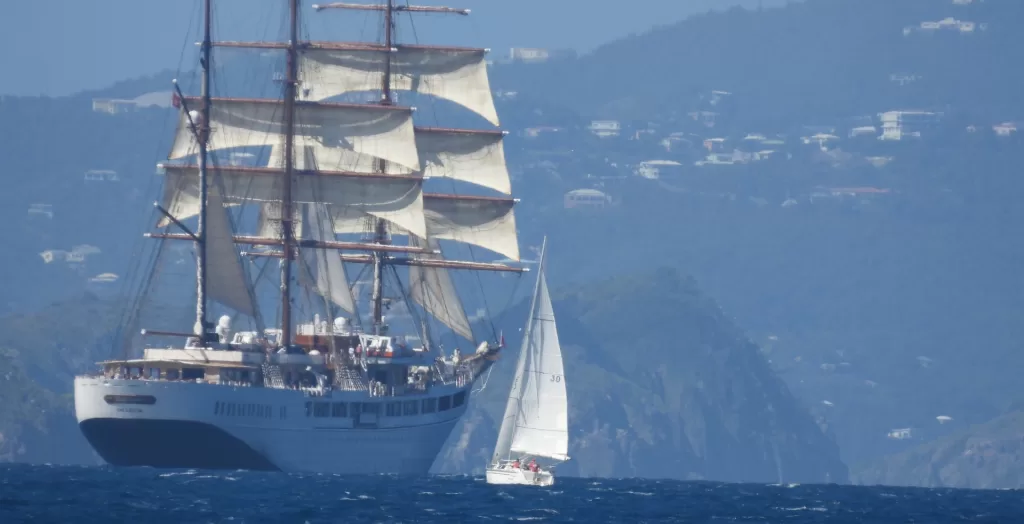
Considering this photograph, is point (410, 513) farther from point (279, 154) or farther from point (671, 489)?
point (279, 154)

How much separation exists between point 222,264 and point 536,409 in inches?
830

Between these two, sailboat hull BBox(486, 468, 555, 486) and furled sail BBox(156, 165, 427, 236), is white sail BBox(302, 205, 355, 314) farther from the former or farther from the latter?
sailboat hull BBox(486, 468, 555, 486)

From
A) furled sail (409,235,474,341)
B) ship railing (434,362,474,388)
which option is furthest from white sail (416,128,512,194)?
ship railing (434,362,474,388)

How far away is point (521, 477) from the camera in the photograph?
107 meters

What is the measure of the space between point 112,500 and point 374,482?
79.7ft

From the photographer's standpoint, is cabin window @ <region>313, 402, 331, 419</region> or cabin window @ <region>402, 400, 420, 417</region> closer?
cabin window @ <region>313, 402, 331, 419</region>

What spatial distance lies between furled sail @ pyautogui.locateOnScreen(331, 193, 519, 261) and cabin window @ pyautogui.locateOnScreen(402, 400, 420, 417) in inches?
533

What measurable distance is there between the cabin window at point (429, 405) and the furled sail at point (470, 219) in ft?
37.9

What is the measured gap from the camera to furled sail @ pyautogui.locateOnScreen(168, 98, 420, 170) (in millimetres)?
128250

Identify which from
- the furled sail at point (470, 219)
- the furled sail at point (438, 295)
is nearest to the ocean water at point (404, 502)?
the furled sail at point (438, 295)

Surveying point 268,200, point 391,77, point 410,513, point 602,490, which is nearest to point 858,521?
point 410,513

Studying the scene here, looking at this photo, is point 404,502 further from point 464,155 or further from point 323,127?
point 464,155

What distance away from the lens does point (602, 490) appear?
116312mm

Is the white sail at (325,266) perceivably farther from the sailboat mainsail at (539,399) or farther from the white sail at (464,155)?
the sailboat mainsail at (539,399)
